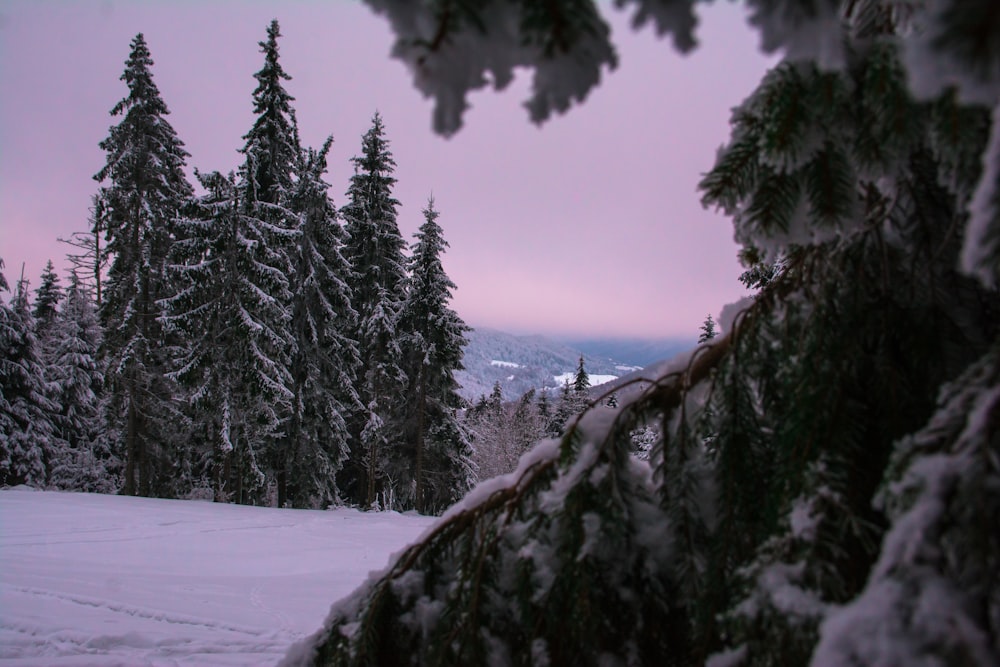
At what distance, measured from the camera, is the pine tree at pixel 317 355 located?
1730 centimetres

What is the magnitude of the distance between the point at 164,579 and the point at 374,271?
1386cm

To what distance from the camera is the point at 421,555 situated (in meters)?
1.83

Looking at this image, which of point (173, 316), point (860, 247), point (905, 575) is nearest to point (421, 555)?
point (905, 575)

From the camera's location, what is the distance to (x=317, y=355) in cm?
1767

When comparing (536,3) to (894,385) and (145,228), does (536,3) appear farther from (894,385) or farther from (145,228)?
(145,228)

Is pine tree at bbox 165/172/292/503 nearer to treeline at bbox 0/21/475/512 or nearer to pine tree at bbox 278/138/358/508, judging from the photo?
treeline at bbox 0/21/475/512

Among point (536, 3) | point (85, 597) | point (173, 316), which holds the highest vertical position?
point (173, 316)

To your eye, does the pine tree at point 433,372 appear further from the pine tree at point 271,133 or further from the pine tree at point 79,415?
the pine tree at point 79,415

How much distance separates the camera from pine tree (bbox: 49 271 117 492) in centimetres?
2047

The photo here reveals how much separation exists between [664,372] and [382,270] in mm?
19218

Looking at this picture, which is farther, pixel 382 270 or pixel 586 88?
pixel 382 270

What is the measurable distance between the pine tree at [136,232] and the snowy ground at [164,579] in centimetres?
413

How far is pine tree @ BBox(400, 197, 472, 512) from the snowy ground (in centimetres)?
643

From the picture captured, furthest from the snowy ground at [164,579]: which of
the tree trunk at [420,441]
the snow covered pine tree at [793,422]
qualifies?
the tree trunk at [420,441]
